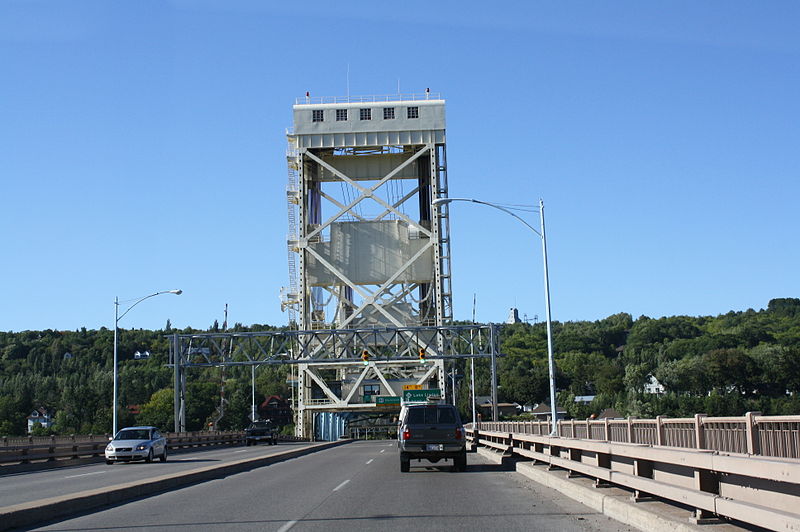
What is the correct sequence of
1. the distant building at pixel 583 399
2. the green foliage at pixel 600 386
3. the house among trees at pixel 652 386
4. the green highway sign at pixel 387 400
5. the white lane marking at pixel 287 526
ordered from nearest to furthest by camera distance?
1. the white lane marking at pixel 287 526
2. the green highway sign at pixel 387 400
3. the green foliage at pixel 600 386
4. the house among trees at pixel 652 386
5. the distant building at pixel 583 399

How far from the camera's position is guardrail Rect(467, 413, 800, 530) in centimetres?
850

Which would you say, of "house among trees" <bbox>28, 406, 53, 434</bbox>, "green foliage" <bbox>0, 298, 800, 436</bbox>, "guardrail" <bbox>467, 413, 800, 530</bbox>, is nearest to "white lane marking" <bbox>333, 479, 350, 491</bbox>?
"guardrail" <bbox>467, 413, 800, 530</bbox>

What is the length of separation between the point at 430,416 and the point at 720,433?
52.2 feet

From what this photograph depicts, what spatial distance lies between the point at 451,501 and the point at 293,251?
215 ft

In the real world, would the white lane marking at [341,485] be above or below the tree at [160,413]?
above

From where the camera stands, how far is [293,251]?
266ft

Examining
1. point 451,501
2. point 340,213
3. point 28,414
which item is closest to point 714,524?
point 451,501

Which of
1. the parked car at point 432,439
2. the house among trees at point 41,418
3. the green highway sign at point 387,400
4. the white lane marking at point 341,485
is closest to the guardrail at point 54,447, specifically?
the parked car at point 432,439

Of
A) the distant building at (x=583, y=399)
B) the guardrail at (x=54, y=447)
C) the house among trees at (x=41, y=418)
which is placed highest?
the guardrail at (x=54, y=447)

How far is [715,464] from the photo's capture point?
9688 mm

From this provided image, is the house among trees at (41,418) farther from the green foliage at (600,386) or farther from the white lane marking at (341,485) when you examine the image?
the white lane marking at (341,485)

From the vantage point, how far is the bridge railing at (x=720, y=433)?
917cm

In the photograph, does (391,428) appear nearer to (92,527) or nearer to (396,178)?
(396,178)

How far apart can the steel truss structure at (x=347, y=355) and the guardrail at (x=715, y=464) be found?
43287mm
